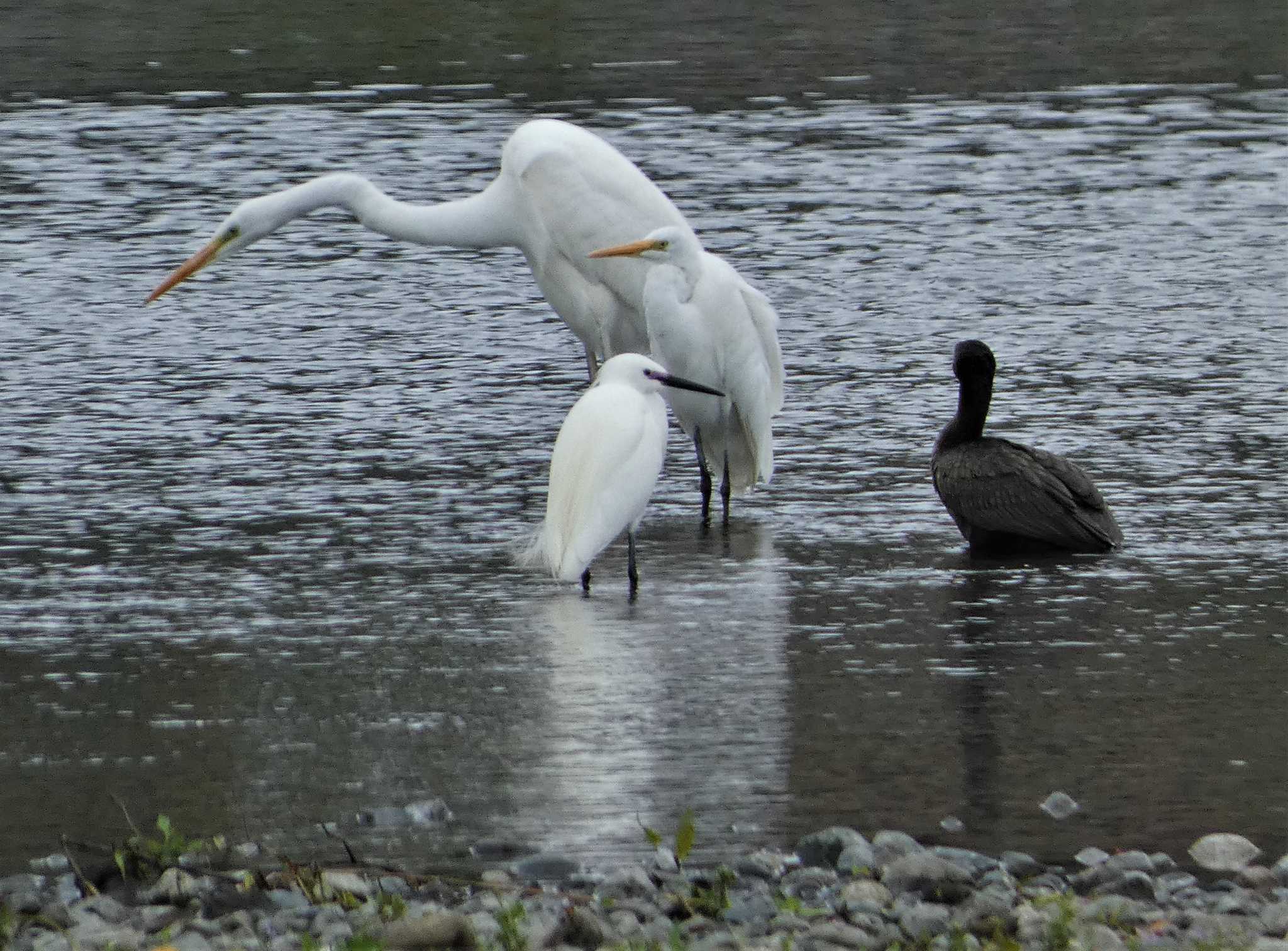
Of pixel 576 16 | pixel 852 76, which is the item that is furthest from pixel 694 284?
pixel 576 16

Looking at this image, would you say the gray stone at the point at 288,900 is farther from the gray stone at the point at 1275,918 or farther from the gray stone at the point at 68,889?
the gray stone at the point at 1275,918

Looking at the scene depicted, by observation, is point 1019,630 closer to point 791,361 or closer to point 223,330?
point 791,361

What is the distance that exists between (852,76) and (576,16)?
4.71 meters

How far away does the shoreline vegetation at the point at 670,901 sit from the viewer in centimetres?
458

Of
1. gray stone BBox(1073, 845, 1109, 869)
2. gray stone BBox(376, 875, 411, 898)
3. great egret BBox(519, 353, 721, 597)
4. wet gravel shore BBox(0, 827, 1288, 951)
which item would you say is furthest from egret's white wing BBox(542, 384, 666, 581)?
gray stone BBox(1073, 845, 1109, 869)

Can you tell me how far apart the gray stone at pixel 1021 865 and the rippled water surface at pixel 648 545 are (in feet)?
0.62

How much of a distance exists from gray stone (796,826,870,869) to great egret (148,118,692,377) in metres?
4.56

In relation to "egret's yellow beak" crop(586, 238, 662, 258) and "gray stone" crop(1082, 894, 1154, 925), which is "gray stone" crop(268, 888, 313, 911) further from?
"egret's yellow beak" crop(586, 238, 662, 258)

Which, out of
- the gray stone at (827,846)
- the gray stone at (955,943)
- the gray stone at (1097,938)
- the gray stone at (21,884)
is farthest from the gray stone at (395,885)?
the gray stone at (1097,938)

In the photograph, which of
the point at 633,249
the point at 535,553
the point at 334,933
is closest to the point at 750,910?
the point at 334,933

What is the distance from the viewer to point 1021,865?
5.11 meters

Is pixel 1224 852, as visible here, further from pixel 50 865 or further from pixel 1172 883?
pixel 50 865

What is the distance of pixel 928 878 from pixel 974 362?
3608 mm

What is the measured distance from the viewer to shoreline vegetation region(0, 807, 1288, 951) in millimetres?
4578
